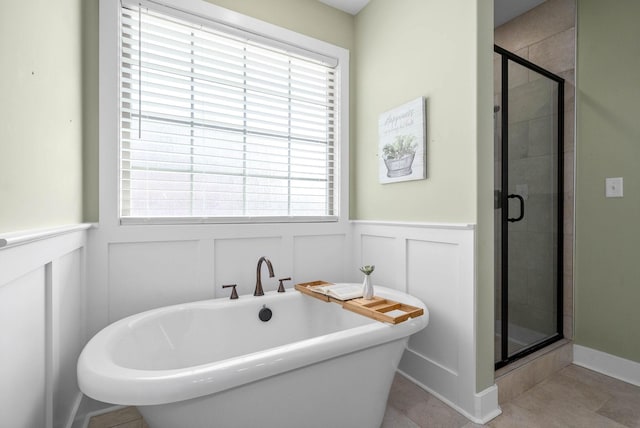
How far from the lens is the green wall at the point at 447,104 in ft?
5.28

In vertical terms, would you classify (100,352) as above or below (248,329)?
above

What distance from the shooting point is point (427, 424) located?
5.10 ft

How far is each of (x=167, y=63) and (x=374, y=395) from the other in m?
2.04

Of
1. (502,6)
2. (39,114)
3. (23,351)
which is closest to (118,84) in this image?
(39,114)

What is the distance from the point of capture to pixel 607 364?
6.62 ft

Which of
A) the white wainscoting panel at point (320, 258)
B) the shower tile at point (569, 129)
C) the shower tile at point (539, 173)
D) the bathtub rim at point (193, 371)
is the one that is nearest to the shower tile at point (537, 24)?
the shower tile at point (569, 129)

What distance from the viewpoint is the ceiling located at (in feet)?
7.51

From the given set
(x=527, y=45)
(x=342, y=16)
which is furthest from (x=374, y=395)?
(x=527, y=45)

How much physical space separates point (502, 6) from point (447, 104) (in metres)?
1.28

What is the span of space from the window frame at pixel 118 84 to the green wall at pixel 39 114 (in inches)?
5.2

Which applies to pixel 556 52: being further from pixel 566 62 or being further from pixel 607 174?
pixel 607 174

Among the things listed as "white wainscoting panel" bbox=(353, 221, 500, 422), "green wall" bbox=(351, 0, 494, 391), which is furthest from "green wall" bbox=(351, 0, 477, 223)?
"white wainscoting panel" bbox=(353, 221, 500, 422)

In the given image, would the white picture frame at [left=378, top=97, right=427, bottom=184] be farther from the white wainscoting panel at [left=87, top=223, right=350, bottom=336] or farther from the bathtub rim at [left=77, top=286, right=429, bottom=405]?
the bathtub rim at [left=77, top=286, right=429, bottom=405]

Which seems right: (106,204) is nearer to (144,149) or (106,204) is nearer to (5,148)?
(144,149)
